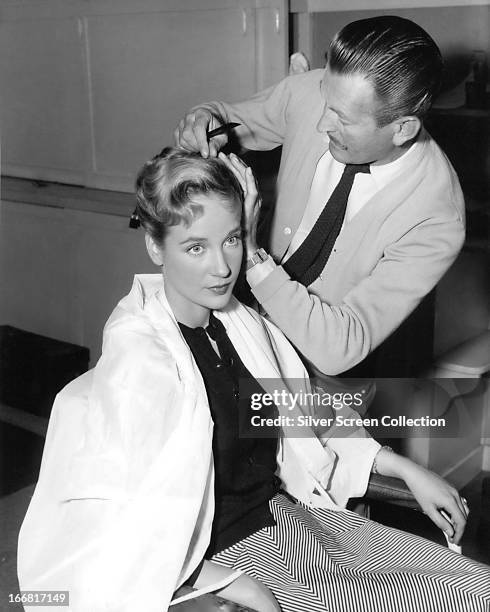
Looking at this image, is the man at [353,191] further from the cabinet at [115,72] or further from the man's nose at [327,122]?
the cabinet at [115,72]

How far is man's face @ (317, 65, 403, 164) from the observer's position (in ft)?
5.95

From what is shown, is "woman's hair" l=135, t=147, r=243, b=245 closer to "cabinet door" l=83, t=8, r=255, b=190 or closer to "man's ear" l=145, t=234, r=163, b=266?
"man's ear" l=145, t=234, r=163, b=266

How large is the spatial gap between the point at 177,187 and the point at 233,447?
0.59m

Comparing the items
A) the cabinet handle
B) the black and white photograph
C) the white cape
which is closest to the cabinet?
the cabinet handle

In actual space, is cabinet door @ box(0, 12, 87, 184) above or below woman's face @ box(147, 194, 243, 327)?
below

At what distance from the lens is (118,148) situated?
13.9ft

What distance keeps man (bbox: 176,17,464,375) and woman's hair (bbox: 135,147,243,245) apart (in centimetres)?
13

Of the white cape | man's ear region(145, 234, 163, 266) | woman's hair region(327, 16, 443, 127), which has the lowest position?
the white cape

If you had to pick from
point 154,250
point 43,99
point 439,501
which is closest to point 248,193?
point 154,250

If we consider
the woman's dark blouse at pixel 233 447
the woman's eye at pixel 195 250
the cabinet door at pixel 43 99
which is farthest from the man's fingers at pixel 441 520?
the cabinet door at pixel 43 99

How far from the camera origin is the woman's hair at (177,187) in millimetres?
1668

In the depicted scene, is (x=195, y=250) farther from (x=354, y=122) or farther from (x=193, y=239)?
(x=354, y=122)

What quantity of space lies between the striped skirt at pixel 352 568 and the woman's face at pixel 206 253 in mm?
549

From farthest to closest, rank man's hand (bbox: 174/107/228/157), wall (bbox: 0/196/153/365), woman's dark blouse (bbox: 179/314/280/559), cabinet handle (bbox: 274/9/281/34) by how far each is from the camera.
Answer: wall (bbox: 0/196/153/365), cabinet handle (bbox: 274/9/281/34), man's hand (bbox: 174/107/228/157), woman's dark blouse (bbox: 179/314/280/559)
